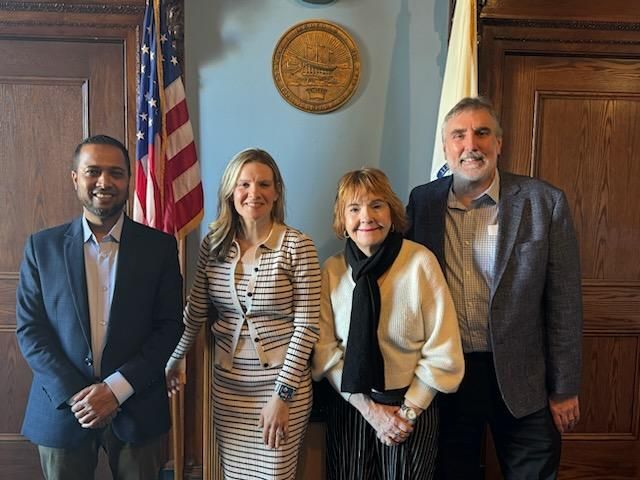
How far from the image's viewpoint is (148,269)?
1.52 meters

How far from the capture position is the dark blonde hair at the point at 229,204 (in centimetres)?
161

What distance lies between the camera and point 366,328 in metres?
1.52

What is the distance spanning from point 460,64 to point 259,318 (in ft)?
4.21

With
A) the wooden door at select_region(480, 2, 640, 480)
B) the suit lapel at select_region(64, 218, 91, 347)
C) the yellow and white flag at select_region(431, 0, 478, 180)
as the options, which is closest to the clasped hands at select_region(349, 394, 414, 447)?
the suit lapel at select_region(64, 218, 91, 347)

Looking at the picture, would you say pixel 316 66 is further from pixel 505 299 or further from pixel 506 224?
pixel 505 299

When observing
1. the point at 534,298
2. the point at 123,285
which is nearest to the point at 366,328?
the point at 534,298

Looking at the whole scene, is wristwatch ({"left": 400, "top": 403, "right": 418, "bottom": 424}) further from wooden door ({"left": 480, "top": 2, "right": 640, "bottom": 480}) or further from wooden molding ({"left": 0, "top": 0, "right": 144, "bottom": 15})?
wooden molding ({"left": 0, "top": 0, "right": 144, "bottom": 15})

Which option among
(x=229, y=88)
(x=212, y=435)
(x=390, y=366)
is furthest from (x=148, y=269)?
(x=229, y=88)

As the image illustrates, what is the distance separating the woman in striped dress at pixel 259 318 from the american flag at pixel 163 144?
18.8 inches

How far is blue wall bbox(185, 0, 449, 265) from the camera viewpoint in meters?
2.22

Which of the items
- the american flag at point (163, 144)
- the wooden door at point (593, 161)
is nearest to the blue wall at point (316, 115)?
the american flag at point (163, 144)

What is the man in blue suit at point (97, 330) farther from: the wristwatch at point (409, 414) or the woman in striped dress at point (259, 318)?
the wristwatch at point (409, 414)

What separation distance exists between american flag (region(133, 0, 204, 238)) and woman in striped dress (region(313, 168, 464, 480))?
779 millimetres

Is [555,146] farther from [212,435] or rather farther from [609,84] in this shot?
[212,435]
